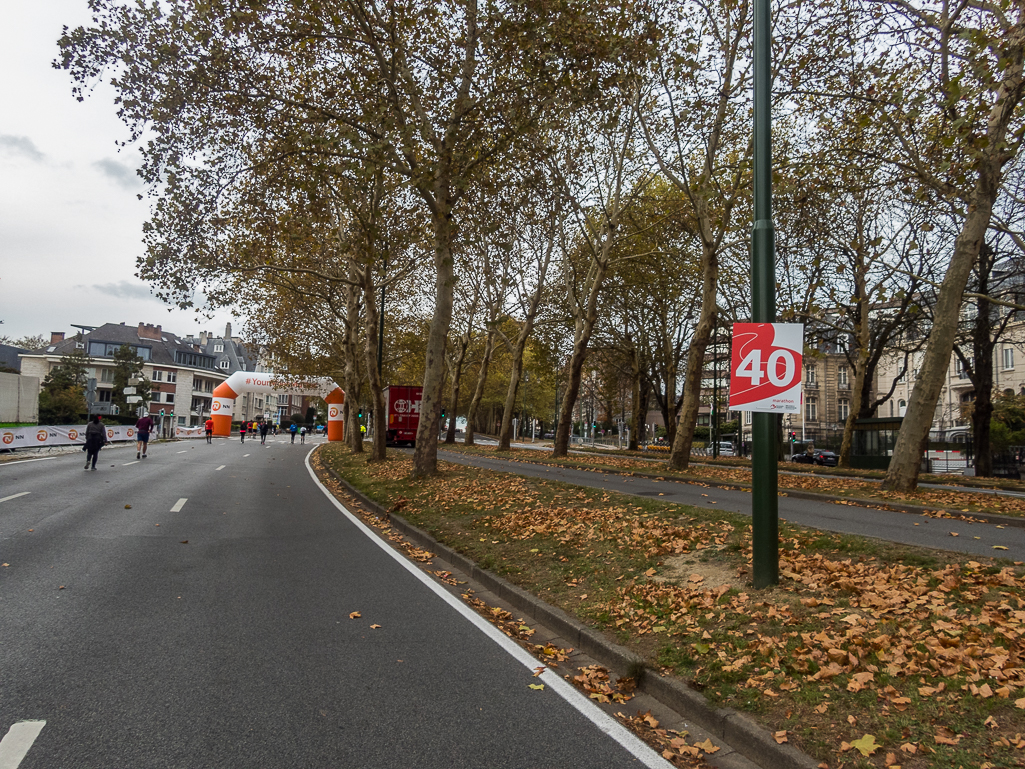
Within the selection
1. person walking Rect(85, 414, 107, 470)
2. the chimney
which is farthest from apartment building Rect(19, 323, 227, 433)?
Result: person walking Rect(85, 414, 107, 470)

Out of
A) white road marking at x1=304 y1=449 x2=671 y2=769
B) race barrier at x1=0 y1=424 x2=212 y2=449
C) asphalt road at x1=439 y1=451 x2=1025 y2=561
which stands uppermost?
race barrier at x1=0 y1=424 x2=212 y2=449

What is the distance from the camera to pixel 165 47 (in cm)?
1224

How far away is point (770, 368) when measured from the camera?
589cm

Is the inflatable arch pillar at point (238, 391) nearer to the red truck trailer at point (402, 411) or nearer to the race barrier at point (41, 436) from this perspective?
the red truck trailer at point (402, 411)

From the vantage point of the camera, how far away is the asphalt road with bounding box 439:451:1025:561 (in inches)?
365

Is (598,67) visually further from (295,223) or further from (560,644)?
(560,644)

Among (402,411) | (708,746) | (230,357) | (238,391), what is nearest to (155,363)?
(230,357)

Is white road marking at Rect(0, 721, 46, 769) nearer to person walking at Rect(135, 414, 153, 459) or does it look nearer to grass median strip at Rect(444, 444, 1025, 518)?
grass median strip at Rect(444, 444, 1025, 518)

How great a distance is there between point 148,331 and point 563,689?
3777 inches

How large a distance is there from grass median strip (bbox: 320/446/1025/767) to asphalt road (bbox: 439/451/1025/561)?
7.13 ft

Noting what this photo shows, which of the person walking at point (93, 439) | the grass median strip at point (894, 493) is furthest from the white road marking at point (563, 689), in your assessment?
the person walking at point (93, 439)

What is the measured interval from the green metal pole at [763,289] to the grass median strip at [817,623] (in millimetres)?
417

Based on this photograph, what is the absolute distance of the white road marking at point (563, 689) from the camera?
367 cm

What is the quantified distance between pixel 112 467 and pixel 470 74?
1609cm
